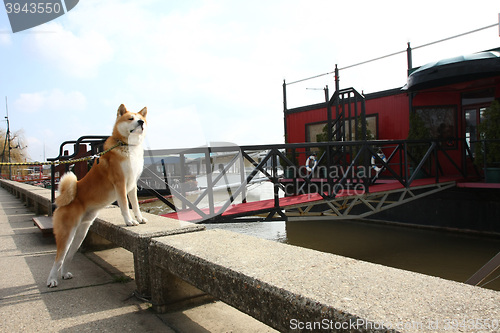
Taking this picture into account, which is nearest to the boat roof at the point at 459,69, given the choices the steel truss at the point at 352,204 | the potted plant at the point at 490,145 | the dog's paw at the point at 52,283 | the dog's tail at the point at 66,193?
the potted plant at the point at 490,145

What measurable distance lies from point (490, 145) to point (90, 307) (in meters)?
9.93

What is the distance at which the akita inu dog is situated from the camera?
9.41 ft

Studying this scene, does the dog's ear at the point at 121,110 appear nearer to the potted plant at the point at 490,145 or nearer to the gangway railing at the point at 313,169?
the gangway railing at the point at 313,169

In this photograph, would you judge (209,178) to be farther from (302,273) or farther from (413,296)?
(413,296)

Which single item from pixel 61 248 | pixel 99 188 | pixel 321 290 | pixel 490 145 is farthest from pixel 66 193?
pixel 490 145

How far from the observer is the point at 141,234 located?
2.70 meters

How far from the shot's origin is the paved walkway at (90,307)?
2.28 m

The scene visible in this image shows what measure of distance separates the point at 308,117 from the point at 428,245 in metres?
7.10

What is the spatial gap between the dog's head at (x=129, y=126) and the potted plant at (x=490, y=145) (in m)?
8.64

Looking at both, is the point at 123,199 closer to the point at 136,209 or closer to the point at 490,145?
the point at 136,209

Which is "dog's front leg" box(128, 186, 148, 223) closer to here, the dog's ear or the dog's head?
the dog's head

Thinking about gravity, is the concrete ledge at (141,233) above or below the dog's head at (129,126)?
below

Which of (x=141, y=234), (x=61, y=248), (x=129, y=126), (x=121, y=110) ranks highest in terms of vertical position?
(x=121, y=110)

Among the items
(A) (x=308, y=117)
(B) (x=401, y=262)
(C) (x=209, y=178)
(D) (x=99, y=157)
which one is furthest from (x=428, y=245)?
(D) (x=99, y=157)
